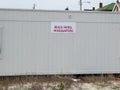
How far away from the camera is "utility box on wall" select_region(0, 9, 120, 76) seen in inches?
505

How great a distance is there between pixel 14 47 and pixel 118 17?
4988 mm

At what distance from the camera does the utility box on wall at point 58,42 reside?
12.8 m

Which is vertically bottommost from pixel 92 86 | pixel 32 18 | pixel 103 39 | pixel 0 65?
pixel 92 86

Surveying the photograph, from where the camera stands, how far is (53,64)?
43.0 feet

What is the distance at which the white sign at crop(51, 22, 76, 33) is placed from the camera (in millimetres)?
13148

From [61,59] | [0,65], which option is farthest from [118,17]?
[0,65]

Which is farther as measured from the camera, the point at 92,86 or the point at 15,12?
the point at 15,12

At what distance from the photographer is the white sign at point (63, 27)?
1315 cm

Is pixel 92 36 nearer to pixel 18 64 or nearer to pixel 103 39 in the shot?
pixel 103 39

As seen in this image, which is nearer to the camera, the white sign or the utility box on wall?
the utility box on wall

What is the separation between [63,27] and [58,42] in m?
0.71

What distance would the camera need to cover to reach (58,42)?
13.1m

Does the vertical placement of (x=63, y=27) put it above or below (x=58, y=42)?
above

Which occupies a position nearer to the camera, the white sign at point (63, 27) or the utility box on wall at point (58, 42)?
the utility box on wall at point (58, 42)
